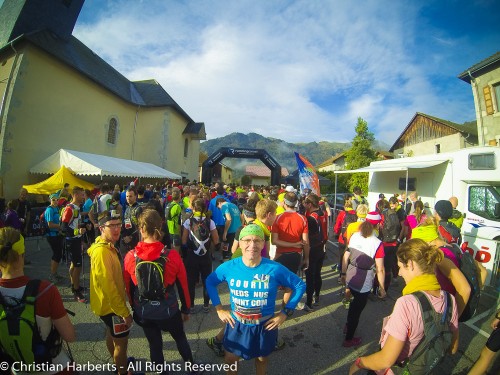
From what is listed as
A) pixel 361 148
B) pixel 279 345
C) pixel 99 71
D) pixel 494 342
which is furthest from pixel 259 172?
pixel 494 342

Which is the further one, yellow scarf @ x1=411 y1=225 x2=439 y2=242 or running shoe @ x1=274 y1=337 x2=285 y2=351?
running shoe @ x1=274 y1=337 x2=285 y2=351

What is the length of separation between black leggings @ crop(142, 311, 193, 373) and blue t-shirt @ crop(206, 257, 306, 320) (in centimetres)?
53

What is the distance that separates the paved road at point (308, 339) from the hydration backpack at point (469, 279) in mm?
454

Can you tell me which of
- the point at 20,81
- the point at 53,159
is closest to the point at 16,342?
the point at 53,159

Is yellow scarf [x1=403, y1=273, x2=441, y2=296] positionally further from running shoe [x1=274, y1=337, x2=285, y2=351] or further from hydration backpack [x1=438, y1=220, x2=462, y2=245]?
running shoe [x1=274, y1=337, x2=285, y2=351]

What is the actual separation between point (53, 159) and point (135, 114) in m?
11.9

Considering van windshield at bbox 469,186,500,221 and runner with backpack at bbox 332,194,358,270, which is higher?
van windshield at bbox 469,186,500,221

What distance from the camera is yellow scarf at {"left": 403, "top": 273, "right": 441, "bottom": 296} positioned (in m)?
1.67

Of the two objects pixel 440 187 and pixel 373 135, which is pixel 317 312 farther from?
pixel 373 135

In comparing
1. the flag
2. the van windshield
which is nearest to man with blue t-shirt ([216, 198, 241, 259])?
the flag

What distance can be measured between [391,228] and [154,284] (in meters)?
4.67

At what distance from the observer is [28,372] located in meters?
1.65

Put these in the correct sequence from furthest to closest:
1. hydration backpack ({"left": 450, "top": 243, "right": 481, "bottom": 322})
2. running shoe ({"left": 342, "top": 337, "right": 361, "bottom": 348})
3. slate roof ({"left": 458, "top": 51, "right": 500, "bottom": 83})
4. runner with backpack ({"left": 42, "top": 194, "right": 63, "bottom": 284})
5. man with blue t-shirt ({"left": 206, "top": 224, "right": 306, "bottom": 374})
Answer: slate roof ({"left": 458, "top": 51, "right": 500, "bottom": 83})
runner with backpack ({"left": 42, "top": 194, "right": 63, "bottom": 284})
running shoe ({"left": 342, "top": 337, "right": 361, "bottom": 348})
hydration backpack ({"left": 450, "top": 243, "right": 481, "bottom": 322})
man with blue t-shirt ({"left": 206, "top": 224, "right": 306, "bottom": 374})

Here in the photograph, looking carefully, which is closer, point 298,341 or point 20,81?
point 298,341
